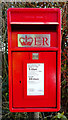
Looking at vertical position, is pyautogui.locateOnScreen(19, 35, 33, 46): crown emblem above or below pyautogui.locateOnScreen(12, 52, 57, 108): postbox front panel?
above

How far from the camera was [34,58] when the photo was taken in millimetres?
1840

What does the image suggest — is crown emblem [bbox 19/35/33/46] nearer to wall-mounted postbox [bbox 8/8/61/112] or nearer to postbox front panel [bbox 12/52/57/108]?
wall-mounted postbox [bbox 8/8/61/112]

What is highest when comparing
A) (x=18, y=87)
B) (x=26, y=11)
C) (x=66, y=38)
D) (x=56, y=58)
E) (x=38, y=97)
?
(x=26, y=11)

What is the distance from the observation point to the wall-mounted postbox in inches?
71.1

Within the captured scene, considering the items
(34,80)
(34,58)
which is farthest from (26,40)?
(34,80)

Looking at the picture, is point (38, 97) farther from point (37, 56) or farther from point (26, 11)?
point (26, 11)

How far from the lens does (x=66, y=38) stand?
291 cm

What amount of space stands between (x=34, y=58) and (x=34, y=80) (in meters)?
0.30

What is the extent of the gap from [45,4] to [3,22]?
953mm

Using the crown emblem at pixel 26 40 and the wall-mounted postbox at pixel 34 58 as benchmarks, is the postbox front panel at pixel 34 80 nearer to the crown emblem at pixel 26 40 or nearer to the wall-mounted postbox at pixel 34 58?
the wall-mounted postbox at pixel 34 58

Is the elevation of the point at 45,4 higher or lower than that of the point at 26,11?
higher

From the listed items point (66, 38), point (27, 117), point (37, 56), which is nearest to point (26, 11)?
point (37, 56)

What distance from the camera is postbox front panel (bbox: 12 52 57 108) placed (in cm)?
184

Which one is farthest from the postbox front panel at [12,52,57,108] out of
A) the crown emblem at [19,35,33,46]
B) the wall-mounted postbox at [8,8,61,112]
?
the crown emblem at [19,35,33,46]
